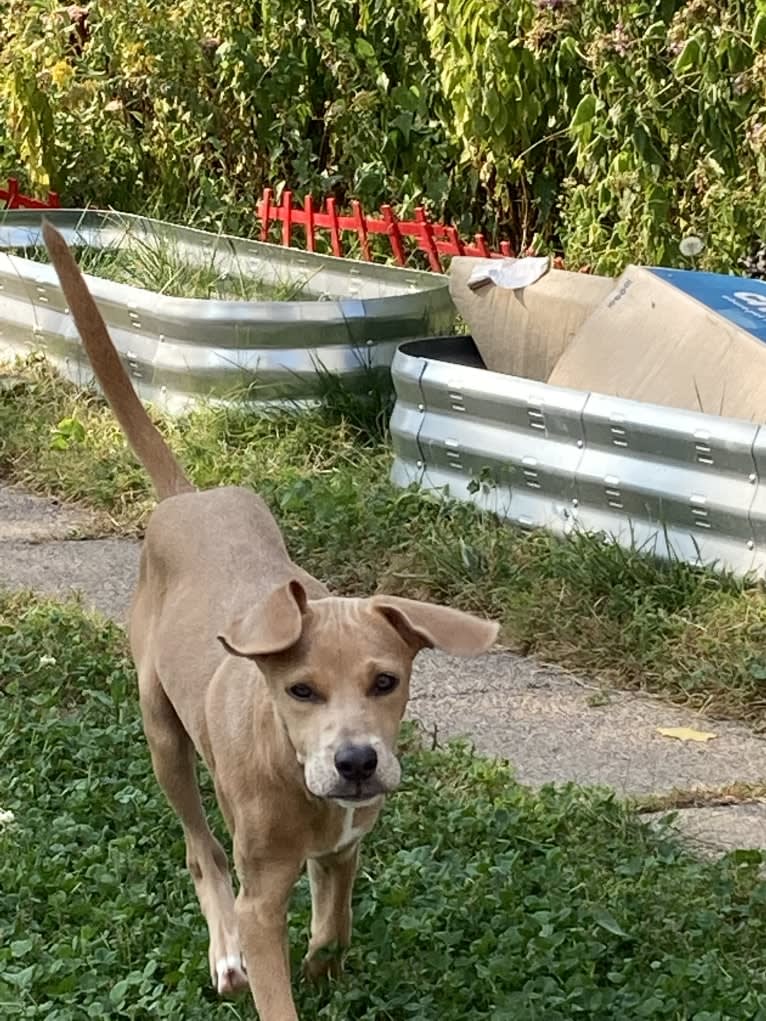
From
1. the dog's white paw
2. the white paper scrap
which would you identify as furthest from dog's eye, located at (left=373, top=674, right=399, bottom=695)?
the white paper scrap

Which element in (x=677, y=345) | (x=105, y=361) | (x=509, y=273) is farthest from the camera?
(x=509, y=273)

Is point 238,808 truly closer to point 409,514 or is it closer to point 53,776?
point 53,776

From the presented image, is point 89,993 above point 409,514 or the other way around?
above

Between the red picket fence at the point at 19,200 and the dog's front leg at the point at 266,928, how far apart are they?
7.75 m

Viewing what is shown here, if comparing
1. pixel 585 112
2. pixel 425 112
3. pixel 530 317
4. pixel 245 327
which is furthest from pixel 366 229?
pixel 530 317

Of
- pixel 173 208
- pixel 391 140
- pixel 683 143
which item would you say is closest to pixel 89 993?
pixel 683 143

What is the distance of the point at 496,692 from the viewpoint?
558cm

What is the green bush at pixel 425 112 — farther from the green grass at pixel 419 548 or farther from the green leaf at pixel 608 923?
the green leaf at pixel 608 923

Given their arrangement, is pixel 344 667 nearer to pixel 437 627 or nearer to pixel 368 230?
pixel 437 627

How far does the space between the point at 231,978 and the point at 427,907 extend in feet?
1.62

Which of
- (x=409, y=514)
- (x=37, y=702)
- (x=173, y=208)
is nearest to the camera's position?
(x=37, y=702)

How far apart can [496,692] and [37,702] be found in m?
1.29

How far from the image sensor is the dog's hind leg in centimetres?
394

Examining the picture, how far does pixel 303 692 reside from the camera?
3.34 m
